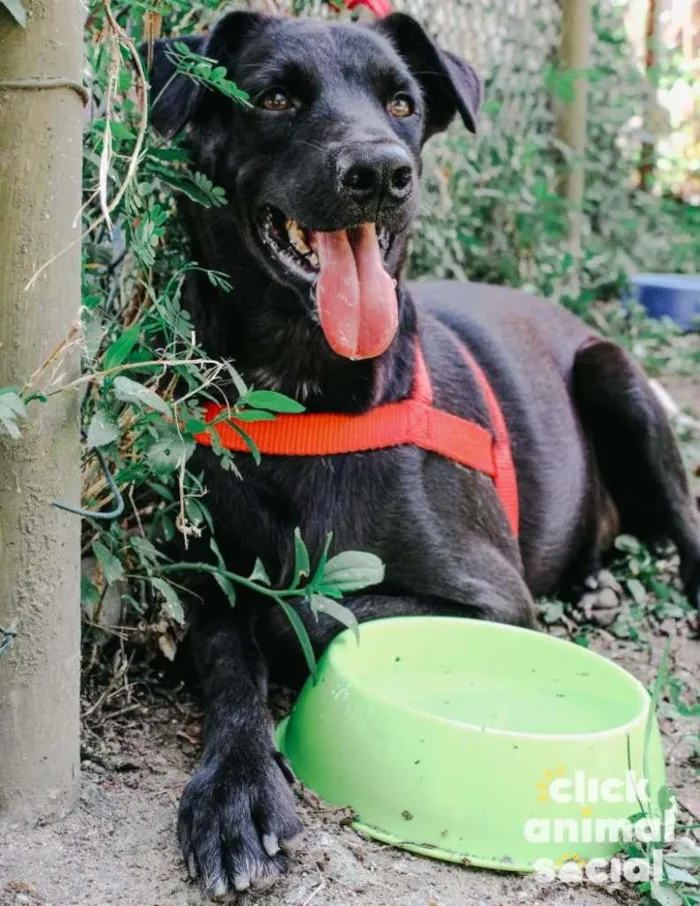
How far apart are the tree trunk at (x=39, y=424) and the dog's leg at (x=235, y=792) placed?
235 mm

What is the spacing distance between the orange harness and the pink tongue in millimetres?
169

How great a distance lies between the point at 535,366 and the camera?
3320 mm

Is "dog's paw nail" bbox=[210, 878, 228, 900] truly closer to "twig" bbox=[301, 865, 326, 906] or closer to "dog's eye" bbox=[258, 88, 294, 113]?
"twig" bbox=[301, 865, 326, 906]

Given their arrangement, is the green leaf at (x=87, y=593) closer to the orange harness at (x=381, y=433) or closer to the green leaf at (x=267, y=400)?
the orange harness at (x=381, y=433)

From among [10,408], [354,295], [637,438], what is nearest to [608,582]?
[637,438]

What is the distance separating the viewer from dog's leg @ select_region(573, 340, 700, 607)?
3.47 m

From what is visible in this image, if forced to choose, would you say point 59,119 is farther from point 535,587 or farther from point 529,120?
point 529,120

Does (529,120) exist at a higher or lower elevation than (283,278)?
lower

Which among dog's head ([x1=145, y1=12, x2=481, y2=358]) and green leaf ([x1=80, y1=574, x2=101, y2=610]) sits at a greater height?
dog's head ([x1=145, y1=12, x2=481, y2=358])

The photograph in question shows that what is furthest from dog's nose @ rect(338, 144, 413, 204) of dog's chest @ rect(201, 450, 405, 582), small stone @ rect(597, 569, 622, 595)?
small stone @ rect(597, 569, 622, 595)

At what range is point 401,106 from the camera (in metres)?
2.61

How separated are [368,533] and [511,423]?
0.83 m

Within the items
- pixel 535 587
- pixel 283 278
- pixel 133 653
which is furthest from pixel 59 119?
pixel 535 587

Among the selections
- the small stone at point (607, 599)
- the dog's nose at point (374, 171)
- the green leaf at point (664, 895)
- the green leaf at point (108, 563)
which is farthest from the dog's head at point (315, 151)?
the small stone at point (607, 599)
